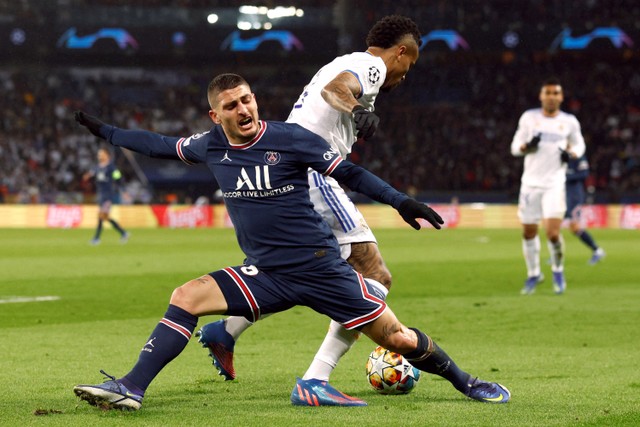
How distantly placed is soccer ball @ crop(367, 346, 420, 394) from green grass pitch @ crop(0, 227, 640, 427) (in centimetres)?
10

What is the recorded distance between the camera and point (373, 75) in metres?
6.45

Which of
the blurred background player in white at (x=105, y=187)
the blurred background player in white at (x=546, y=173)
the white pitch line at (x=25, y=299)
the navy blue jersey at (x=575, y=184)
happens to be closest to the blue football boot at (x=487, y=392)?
the white pitch line at (x=25, y=299)

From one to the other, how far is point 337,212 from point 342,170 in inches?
36.6

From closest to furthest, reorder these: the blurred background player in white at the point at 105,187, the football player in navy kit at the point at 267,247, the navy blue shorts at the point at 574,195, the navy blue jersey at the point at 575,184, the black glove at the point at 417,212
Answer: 1. the black glove at the point at 417,212
2. the football player in navy kit at the point at 267,247
3. the navy blue jersey at the point at 575,184
4. the navy blue shorts at the point at 574,195
5. the blurred background player in white at the point at 105,187

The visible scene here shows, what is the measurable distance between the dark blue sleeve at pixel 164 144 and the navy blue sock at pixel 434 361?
1.54 m

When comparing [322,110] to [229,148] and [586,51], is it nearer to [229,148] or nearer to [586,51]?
[229,148]

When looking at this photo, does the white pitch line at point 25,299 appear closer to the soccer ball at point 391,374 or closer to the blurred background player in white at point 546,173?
the blurred background player in white at point 546,173

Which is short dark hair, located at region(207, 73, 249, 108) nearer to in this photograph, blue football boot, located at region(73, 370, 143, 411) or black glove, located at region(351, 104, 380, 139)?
black glove, located at region(351, 104, 380, 139)

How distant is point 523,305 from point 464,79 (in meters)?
36.5

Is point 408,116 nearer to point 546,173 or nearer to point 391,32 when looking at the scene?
point 546,173

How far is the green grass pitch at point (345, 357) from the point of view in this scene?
17.9ft

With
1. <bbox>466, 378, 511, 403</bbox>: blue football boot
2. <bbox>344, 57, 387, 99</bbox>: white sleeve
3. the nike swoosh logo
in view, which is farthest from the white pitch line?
the nike swoosh logo

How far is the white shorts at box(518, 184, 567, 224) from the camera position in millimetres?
13469

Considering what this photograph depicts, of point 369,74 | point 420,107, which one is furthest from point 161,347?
point 420,107
